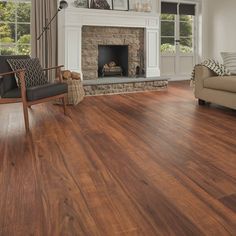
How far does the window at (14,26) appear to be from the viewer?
→ 6.45 metres

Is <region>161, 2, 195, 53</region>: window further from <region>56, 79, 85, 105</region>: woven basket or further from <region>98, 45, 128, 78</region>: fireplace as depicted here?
<region>56, 79, 85, 105</region>: woven basket

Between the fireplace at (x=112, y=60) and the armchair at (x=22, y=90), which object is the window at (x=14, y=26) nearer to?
the fireplace at (x=112, y=60)

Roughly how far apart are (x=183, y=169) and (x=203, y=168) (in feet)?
0.51

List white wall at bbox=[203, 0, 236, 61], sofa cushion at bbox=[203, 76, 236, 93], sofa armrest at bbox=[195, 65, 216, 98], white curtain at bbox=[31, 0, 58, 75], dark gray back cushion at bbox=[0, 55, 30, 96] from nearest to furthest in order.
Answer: dark gray back cushion at bbox=[0, 55, 30, 96] → sofa cushion at bbox=[203, 76, 236, 93] → sofa armrest at bbox=[195, 65, 216, 98] → white curtain at bbox=[31, 0, 58, 75] → white wall at bbox=[203, 0, 236, 61]

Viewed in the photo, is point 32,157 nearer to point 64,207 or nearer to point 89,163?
point 89,163

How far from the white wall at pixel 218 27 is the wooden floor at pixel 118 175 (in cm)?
468

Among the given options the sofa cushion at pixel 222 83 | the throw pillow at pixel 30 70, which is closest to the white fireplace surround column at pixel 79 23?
the throw pillow at pixel 30 70

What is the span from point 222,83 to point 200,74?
56 cm

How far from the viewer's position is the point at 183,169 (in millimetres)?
2311

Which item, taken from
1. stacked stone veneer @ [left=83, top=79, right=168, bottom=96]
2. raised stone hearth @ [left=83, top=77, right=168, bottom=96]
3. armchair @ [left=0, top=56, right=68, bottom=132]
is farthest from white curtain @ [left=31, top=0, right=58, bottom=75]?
armchair @ [left=0, top=56, right=68, bottom=132]

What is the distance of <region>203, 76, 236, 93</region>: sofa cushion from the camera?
416 cm

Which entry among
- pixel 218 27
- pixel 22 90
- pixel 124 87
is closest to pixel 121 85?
pixel 124 87

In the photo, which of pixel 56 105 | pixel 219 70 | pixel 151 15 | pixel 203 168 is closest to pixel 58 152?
pixel 203 168

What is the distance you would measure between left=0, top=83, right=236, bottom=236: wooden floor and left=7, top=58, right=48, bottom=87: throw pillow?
0.49 m
